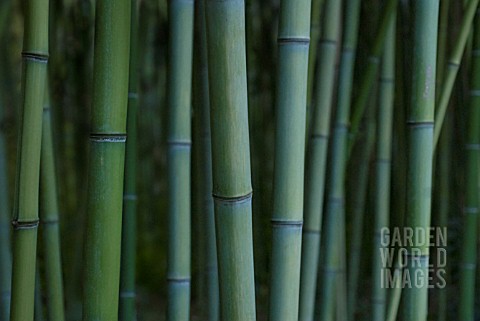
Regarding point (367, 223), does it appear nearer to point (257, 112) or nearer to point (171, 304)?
point (257, 112)

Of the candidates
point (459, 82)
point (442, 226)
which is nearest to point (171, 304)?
point (442, 226)

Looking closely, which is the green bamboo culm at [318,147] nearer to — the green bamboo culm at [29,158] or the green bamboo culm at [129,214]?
the green bamboo culm at [129,214]

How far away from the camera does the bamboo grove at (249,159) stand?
479 millimetres

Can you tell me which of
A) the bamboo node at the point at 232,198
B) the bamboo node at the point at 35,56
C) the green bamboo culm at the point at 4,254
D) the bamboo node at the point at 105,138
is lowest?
the green bamboo culm at the point at 4,254

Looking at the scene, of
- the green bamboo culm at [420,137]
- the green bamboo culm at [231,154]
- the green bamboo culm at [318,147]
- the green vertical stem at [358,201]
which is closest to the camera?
the green bamboo culm at [231,154]

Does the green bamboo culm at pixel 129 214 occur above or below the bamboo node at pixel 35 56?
below

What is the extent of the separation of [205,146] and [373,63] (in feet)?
0.84

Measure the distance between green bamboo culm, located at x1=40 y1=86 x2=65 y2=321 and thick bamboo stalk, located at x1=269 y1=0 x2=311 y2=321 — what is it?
0.28m

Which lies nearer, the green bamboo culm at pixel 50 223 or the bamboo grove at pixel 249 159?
the bamboo grove at pixel 249 159

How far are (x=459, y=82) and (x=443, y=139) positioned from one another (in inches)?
4.7

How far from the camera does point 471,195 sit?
0.96m

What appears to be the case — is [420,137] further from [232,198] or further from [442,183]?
[442,183]

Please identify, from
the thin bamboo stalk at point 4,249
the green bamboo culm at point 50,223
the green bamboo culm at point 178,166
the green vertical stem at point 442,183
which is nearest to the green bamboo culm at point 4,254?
the thin bamboo stalk at point 4,249

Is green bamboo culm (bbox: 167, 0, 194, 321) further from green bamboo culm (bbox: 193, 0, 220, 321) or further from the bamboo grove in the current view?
green bamboo culm (bbox: 193, 0, 220, 321)
